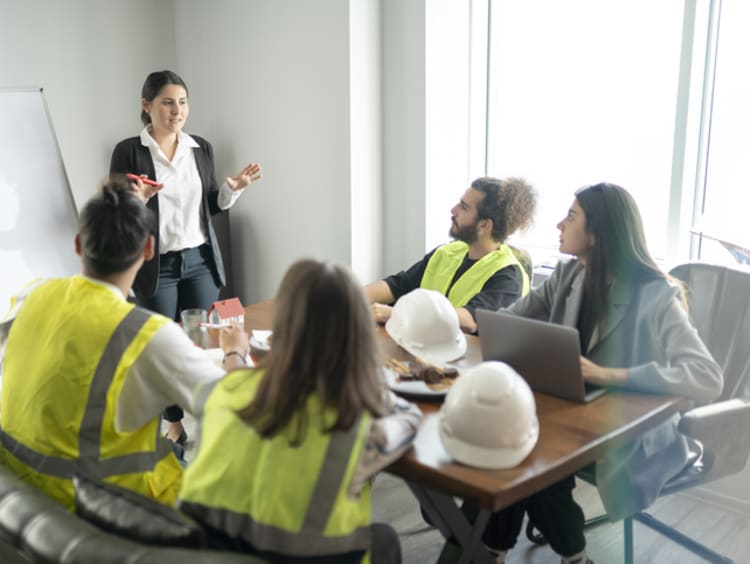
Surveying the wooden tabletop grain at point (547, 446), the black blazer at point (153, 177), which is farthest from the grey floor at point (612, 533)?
the wooden tabletop grain at point (547, 446)

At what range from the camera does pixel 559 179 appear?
3.49m

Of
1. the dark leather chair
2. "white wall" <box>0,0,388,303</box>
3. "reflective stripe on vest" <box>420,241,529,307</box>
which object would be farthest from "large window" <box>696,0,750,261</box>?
the dark leather chair

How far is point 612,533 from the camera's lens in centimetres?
265

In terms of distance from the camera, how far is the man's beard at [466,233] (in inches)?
111

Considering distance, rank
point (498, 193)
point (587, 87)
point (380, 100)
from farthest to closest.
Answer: point (380, 100) → point (587, 87) → point (498, 193)

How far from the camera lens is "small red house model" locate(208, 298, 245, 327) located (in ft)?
7.72

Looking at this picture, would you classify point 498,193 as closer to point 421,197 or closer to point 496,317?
point 421,197

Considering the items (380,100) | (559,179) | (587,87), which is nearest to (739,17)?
(587,87)

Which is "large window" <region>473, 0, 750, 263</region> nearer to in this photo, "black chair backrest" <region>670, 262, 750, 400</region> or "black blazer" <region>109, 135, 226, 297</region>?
"black chair backrest" <region>670, 262, 750, 400</region>

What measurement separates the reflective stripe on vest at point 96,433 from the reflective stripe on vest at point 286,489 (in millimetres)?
329

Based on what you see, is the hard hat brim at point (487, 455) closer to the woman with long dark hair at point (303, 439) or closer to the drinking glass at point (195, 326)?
the woman with long dark hair at point (303, 439)

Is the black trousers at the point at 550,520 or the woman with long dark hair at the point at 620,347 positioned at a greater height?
the woman with long dark hair at the point at 620,347

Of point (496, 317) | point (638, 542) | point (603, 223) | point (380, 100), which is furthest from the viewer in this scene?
point (380, 100)

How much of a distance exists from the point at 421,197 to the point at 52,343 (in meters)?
2.18
